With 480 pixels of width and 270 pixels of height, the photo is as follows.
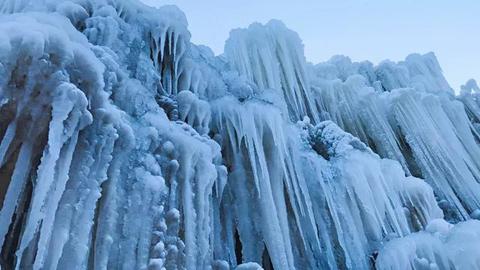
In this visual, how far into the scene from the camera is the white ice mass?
12.5 feet

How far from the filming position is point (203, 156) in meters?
5.48

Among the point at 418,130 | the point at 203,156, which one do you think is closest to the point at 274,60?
the point at 418,130

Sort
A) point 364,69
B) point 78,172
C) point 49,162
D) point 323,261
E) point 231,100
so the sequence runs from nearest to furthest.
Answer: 1. point 49,162
2. point 78,172
3. point 323,261
4. point 231,100
5. point 364,69

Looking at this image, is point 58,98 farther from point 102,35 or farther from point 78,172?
point 102,35

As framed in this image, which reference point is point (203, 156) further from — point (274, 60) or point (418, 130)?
point (418, 130)

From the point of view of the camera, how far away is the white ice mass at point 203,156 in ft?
12.5

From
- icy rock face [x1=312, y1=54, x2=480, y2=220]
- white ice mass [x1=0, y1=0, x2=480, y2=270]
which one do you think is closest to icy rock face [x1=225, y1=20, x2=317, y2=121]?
white ice mass [x1=0, y1=0, x2=480, y2=270]

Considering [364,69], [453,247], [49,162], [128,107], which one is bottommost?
[453,247]

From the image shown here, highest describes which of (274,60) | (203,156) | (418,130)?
(274,60)

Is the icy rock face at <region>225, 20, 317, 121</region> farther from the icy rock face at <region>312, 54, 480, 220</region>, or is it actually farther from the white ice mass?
the icy rock face at <region>312, 54, 480, 220</region>

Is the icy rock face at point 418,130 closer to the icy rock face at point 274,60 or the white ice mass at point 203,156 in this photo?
the white ice mass at point 203,156

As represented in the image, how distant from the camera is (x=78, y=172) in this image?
13.0 ft

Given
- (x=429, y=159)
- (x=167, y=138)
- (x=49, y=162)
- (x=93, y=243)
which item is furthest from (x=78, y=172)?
(x=429, y=159)

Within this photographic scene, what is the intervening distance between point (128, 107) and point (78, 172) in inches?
65.9
